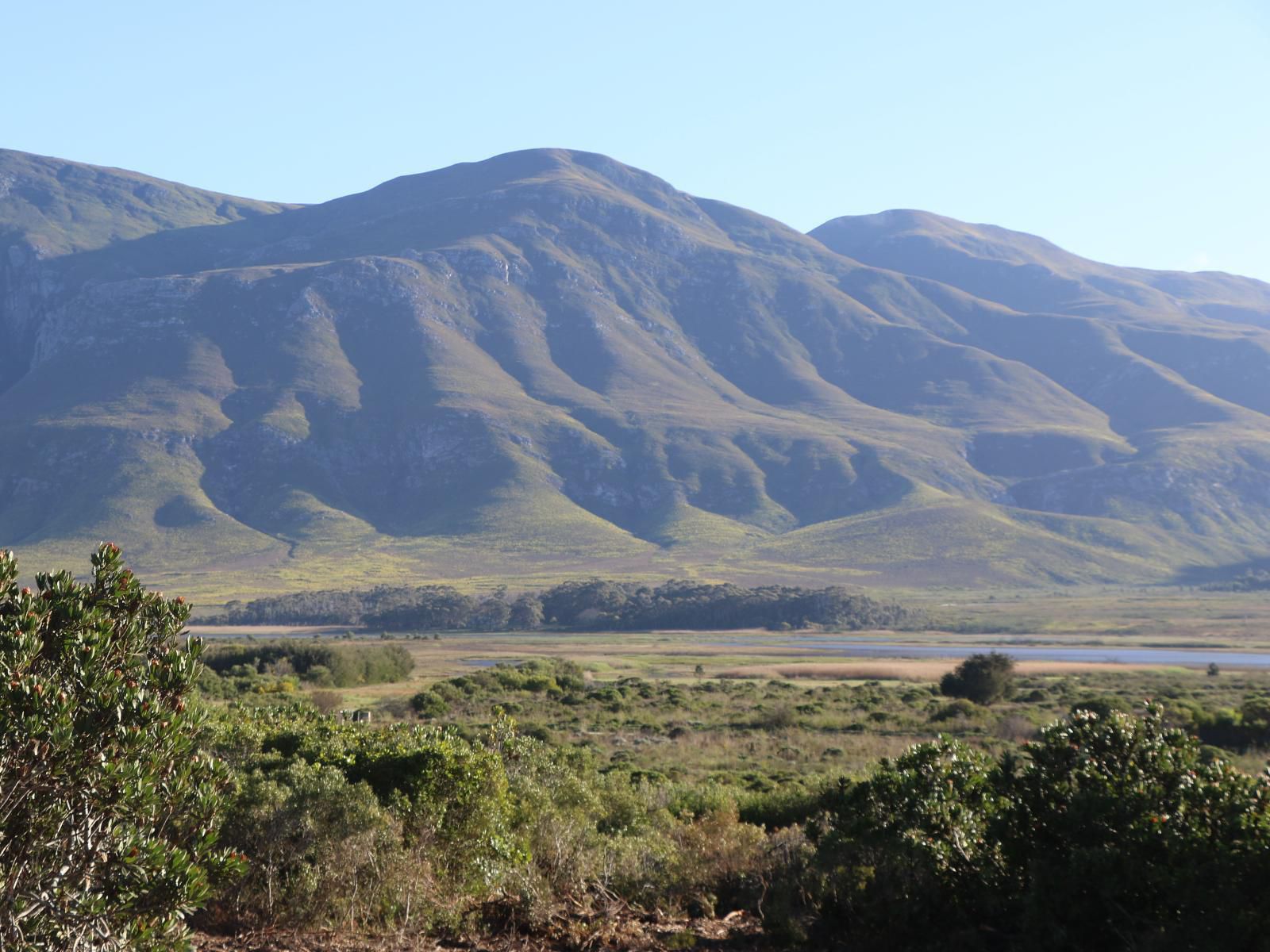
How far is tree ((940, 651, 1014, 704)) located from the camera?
4403cm

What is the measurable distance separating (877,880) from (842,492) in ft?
570

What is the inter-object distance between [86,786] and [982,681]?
41072mm

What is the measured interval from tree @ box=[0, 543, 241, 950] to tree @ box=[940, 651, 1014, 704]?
39641 mm

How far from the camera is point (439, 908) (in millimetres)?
11195

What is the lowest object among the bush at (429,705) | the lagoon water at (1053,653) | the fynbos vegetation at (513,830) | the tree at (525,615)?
the tree at (525,615)

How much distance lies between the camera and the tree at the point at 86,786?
6770mm

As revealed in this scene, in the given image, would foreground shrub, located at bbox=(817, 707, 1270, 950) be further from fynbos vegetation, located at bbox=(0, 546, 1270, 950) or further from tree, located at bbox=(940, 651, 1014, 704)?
tree, located at bbox=(940, 651, 1014, 704)

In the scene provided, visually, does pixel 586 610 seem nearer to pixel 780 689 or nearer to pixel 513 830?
pixel 780 689

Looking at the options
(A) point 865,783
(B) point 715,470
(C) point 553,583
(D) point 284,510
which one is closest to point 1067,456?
(B) point 715,470

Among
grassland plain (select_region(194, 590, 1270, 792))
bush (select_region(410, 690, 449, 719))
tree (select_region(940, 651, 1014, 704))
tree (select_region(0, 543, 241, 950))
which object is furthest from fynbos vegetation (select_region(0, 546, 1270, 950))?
tree (select_region(940, 651, 1014, 704))

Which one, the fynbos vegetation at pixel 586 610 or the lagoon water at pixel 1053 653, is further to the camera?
the fynbos vegetation at pixel 586 610

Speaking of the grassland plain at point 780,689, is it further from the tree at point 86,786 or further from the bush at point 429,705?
the tree at point 86,786

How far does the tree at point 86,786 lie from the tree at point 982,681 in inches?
1561

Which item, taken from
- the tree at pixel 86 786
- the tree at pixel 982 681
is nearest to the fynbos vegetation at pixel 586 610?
the tree at pixel 982 681
